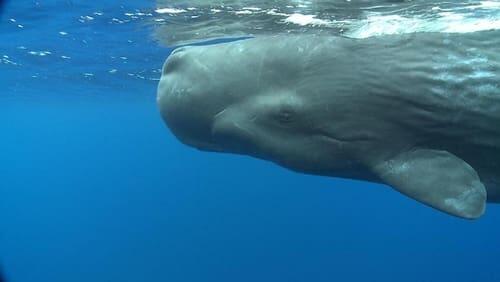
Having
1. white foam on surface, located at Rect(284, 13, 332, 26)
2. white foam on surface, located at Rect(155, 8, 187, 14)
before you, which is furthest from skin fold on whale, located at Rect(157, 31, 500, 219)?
white foam on surface, located at Rect(155, 8, 187, 14)

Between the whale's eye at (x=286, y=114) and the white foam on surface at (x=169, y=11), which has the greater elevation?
the white foam on surface at (x=169, y=11)

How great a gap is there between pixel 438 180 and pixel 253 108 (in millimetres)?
1849

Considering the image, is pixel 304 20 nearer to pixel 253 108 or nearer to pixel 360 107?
pixel 253 108

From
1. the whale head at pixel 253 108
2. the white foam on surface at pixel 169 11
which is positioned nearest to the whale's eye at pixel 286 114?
the whale head at pixel 253 108

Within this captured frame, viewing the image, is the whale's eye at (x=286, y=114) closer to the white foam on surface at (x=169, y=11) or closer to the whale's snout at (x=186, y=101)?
the whale's snout at (x=186, y=101)

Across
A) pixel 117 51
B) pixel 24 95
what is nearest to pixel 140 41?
pixel 117 51

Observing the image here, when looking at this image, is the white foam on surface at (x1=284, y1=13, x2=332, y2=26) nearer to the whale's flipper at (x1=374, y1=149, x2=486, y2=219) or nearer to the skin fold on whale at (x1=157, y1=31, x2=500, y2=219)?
the skin fold on whale at (x1=157, y1=31, x2=500, y2=219)

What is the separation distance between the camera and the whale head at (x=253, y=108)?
482 centimetres

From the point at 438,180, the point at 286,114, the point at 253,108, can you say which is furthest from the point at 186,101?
the point at 438,180

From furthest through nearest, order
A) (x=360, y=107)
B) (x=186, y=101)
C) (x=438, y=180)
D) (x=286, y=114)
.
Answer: (x=186, y=101), (x=286, y=114), (x=360, y=107), (x=438, y=180)

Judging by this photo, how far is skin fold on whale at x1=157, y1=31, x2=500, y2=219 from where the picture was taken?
439 centimetres

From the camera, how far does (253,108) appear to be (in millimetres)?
4969

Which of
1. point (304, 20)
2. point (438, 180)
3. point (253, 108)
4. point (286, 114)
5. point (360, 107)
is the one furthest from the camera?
Result: point (304, 20)

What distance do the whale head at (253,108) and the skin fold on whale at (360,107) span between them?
1 cm
